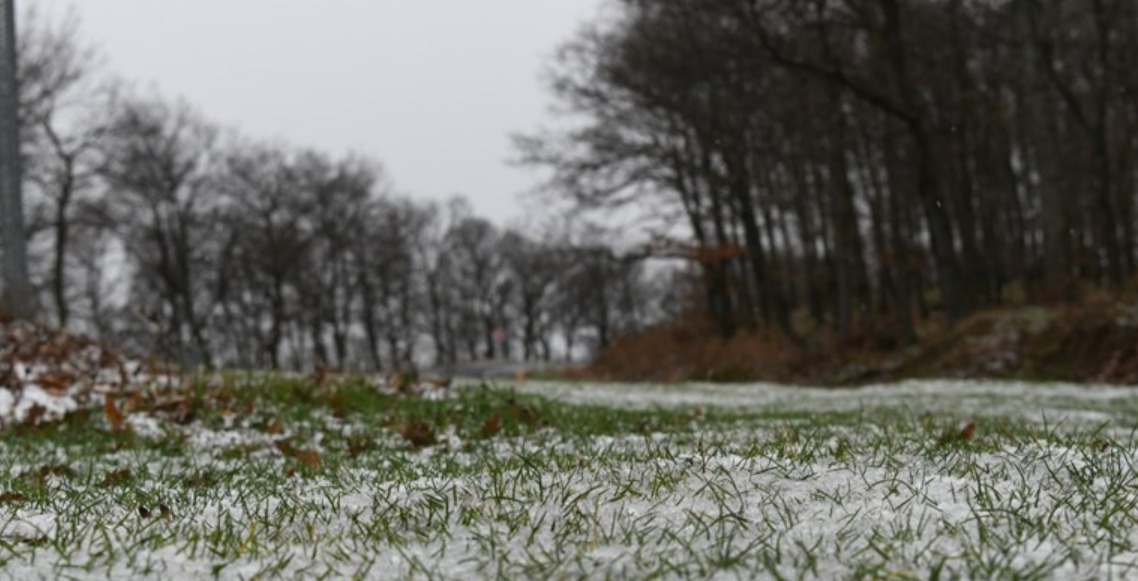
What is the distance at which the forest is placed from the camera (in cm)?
2142

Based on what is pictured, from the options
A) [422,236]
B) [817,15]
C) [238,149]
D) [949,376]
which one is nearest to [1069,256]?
[949,376]

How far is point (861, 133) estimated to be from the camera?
87.1 ft

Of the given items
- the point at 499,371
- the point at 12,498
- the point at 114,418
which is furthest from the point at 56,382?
the point at 499,371

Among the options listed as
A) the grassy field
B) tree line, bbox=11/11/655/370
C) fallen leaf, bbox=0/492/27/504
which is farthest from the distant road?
the grassy field

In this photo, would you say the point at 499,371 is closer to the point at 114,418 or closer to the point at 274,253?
the point at 274,253

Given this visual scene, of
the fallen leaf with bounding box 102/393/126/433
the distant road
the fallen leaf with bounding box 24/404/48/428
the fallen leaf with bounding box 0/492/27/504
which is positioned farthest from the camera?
the distant road

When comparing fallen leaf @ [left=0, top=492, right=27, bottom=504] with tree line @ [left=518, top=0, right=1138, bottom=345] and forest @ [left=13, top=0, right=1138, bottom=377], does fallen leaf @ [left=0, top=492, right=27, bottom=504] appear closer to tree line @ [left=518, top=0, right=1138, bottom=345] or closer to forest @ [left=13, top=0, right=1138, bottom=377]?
forest @ [left=13, top=0, right=1138, bottom=377]

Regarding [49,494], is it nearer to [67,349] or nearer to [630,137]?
[67,349]

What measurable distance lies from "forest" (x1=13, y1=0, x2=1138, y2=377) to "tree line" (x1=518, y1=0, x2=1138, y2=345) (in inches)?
4.1

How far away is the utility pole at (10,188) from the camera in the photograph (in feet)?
44.8

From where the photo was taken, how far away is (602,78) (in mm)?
30484

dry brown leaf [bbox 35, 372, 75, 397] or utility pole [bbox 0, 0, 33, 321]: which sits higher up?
utility pole [bbox 0, 0, 33, 321]

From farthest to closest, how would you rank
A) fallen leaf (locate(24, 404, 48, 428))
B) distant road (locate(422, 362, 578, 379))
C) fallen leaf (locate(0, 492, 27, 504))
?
1. distant road (locate(422, 362, 578, 379))
2. fallen leaf (locate(24, 404, 48, 428))
3. fallen leaf (locate(0, 492, 27, 504))

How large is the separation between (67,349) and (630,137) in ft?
73.1
